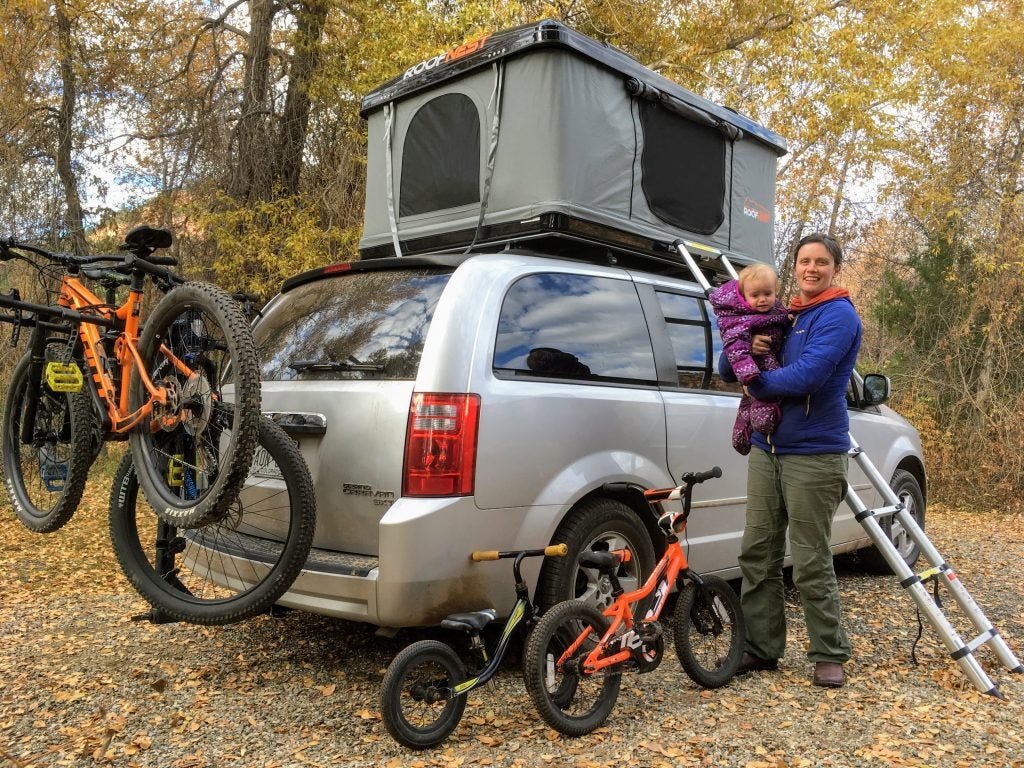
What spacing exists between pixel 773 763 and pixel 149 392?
2.94 m

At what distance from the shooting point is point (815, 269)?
12.5 feet

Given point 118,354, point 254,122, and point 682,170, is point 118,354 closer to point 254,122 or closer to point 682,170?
point 682,170

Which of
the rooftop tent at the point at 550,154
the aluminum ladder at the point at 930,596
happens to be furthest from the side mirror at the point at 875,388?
the aluminum ladder at the point at 930,596

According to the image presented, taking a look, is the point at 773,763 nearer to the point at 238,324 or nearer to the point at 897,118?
the point at 238,324

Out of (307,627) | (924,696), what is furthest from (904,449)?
(307,627)

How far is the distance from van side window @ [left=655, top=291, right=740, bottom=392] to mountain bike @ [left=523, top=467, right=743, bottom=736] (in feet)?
2.78

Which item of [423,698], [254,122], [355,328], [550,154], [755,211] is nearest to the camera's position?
[423,698]

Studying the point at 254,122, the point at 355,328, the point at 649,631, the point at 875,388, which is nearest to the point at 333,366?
the point at 355,328

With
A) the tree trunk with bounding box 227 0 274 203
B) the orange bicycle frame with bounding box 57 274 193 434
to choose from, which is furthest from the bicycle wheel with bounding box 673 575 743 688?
the tree trunk with bounding box 227 0 274 203

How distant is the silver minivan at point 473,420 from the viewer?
3.21 meters

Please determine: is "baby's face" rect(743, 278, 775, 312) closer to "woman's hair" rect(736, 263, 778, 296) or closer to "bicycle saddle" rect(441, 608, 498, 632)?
"woman's hair" rect(736, 263, 778, 296)

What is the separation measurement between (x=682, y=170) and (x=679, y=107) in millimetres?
375

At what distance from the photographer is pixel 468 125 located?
4.81 m

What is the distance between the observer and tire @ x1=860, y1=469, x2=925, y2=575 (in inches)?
237
